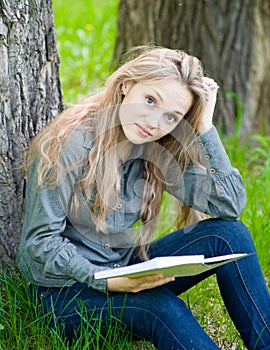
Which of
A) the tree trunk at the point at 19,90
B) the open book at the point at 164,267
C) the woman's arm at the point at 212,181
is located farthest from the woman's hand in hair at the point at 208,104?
the tree trunk at the point at 19,90

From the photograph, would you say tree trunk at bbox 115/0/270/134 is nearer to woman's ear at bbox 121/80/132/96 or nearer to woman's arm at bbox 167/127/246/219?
woman's arm at bbox 167/127/246/219

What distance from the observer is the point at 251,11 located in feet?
15.1

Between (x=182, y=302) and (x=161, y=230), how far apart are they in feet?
2.62

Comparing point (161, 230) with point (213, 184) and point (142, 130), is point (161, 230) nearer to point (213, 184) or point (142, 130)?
point (213, 184)

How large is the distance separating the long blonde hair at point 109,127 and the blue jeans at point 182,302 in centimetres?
24

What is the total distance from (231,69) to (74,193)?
98.6 inches

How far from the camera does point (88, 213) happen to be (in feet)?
8.05

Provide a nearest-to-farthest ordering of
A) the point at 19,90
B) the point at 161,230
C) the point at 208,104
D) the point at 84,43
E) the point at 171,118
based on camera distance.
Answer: the point at 171,118 < the point at 208,104 < the point at 19,90 < the point at 161,230 < the point at 84,43

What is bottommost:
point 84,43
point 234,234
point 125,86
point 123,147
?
point 84,43

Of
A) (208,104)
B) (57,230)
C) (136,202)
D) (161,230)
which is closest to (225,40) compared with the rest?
(161,230)

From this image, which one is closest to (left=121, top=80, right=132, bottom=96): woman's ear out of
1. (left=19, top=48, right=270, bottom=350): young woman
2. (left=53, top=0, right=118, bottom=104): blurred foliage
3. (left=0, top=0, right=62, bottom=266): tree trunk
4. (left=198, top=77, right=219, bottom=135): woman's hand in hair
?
(left=19, top=48, right=270, bottom=350): young woman

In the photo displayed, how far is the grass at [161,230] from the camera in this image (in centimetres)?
245

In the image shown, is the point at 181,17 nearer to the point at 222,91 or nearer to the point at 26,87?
the point at 222,91

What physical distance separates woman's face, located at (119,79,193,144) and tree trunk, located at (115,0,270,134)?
82.1 inches
